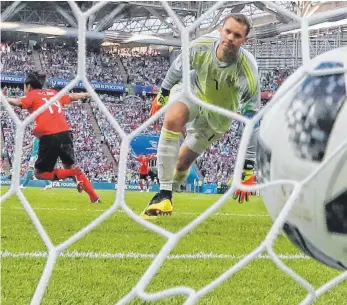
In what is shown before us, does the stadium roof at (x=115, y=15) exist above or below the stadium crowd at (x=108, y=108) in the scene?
above

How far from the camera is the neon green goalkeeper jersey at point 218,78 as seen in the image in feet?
11.5

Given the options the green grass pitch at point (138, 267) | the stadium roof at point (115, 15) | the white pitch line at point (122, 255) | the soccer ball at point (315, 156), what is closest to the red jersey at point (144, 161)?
the green grass pitch at point (138, 267)

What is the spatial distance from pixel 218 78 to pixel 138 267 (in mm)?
1620

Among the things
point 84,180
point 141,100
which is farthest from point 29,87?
point 141,100

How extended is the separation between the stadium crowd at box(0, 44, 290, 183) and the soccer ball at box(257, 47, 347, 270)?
27.3 feet

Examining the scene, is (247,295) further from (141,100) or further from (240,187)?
(141,100)

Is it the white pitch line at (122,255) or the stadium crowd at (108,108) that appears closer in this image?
the white pitch line at (122,255)

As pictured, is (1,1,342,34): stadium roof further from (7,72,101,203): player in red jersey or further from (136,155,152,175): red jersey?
(7,72,101,203): player in red jersey

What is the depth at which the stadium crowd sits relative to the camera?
12.3 meters

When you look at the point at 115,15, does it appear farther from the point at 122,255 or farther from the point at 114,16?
the point at 122,255

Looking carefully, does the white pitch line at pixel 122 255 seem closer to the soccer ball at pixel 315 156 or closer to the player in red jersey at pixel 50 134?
the soccer ball at pixel 315 156

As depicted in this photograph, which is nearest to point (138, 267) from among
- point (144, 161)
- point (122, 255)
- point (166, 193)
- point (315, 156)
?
point (122, 255)

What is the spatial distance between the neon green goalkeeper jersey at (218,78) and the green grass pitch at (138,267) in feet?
2.53

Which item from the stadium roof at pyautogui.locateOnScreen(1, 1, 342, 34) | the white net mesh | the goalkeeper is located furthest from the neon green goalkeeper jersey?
the stadium roof at pyautogui.locateOnScreen(1, 1, 342, 34)
